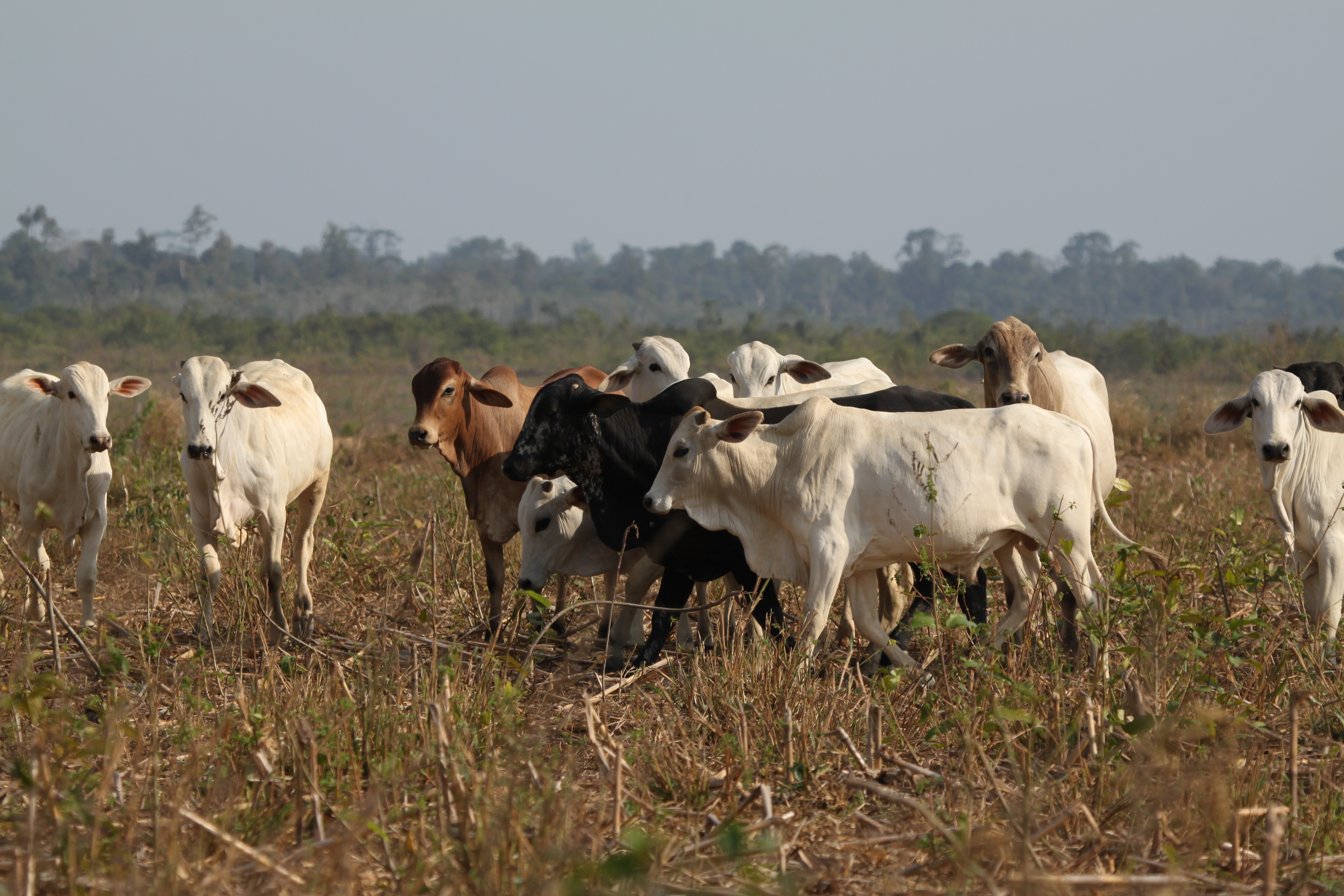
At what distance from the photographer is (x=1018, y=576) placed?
16.1 feet

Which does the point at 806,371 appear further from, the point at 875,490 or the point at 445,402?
the point at 875,490

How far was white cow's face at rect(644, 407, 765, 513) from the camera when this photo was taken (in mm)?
4594

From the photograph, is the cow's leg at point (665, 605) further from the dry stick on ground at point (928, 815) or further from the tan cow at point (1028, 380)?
the dry stick on ground at point (928, 815)

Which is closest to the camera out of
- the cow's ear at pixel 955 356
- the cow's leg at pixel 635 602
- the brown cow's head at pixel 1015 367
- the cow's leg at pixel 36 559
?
the cow's leg at pixel 635 602

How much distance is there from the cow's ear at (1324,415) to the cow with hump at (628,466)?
2.22 meters

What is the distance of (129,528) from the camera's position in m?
7.13

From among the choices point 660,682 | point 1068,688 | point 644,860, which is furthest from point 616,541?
point 644,860

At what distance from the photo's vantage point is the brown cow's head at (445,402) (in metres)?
5.62

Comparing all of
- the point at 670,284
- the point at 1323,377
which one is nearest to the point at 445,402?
the point at 1323,377

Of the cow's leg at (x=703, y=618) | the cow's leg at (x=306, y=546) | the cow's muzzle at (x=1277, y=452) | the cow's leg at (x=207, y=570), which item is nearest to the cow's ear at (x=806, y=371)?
the cow's leg at (x=703, y=618)

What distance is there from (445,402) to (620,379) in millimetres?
1015

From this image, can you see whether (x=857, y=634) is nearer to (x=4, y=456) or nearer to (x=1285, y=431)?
(x=1285, y=431)

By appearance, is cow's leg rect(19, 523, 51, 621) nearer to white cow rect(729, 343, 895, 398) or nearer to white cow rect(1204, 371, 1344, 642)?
white cow rect(729, 343, 895, 398)

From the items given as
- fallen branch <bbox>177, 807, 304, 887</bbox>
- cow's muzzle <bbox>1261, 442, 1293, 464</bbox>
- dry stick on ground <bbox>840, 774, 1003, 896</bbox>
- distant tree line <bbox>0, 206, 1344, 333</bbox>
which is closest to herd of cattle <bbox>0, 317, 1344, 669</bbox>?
cow's muzzle <bbox>1261, 442, 1293, 464</bbox>
